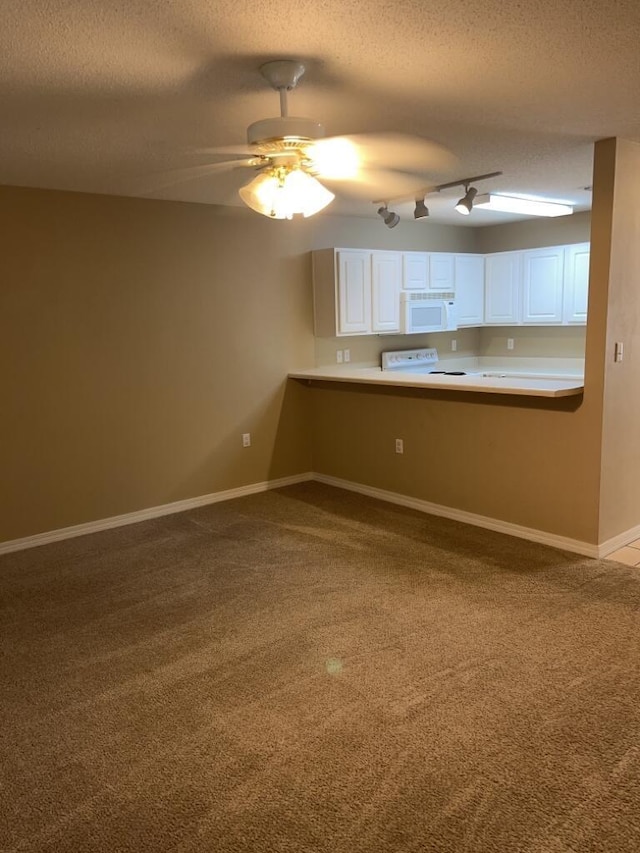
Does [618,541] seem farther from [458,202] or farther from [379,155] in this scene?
[379,155]

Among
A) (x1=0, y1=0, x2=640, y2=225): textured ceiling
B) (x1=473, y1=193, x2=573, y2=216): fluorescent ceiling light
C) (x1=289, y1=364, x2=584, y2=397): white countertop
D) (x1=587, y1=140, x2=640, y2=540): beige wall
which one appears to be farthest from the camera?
(x1=473, y1=193, x2=573, y2=216): fluorescent ceiling light

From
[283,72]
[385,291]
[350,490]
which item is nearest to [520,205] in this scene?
[385,291]

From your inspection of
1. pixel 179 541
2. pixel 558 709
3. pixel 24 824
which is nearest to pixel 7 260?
pixel 179 541

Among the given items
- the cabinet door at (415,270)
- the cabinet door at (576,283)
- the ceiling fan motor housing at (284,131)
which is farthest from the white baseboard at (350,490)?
the ceiling fan motor housing at (284,131)

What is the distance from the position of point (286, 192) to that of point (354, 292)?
110 inches

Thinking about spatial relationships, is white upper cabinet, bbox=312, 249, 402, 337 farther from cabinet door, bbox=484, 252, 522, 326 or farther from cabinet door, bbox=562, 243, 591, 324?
cabinet door, bbox=562, 243, 591, 324

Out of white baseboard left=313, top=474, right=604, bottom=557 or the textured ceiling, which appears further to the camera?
white baseboard left=313, top=474, right=604, bottom=557

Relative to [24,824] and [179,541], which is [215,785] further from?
[179,541]

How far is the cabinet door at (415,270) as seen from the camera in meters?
5.90

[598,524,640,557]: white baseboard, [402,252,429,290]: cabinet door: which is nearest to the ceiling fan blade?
[402,252,429,290]: cabinet door

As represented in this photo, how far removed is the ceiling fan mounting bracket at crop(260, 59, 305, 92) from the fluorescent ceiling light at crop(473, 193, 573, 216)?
2676 millimetres

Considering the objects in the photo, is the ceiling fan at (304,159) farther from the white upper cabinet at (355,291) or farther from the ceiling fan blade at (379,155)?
the white upper cabinet at (355,291)

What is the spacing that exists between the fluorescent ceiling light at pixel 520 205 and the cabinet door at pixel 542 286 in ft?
1.64

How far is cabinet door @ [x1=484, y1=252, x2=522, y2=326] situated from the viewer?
21.0ft
